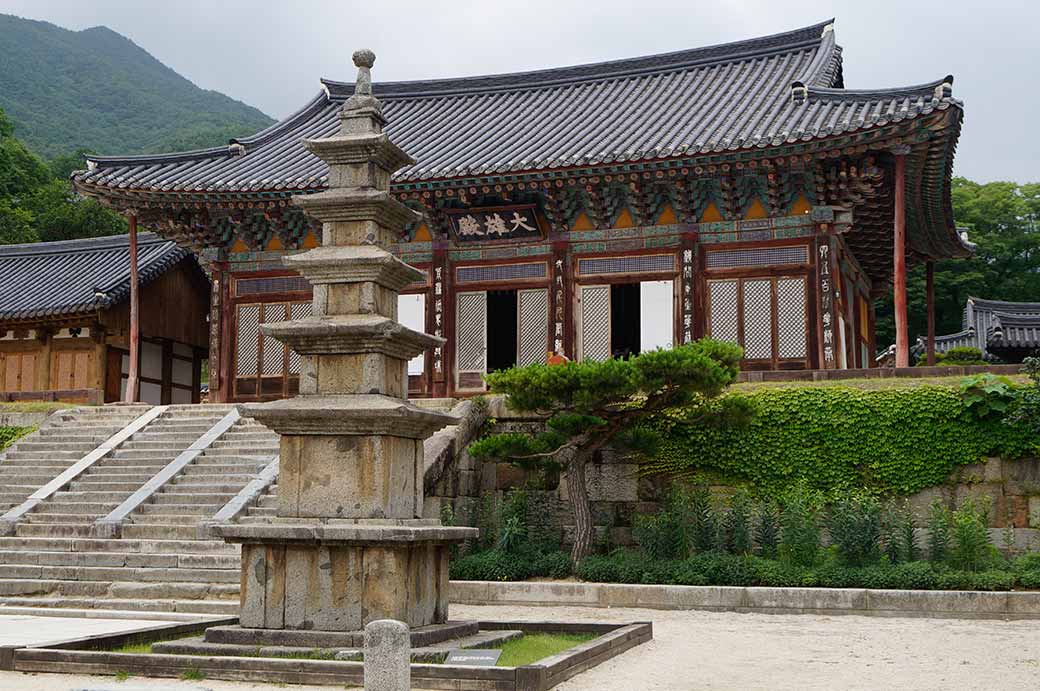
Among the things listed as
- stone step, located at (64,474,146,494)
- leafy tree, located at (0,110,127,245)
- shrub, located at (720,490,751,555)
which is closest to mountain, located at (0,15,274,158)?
leafy tree, located at (0,110,127,245)

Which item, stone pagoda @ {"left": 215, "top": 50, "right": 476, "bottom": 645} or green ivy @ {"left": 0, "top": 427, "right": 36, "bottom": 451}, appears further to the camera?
green ivy @ {"left": 0, "top": 427, "right": 36, "bottom": 451}

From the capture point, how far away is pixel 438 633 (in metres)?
9.40

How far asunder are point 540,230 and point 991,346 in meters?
15.8

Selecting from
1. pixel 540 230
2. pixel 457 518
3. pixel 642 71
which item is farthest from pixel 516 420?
pixel 642 71

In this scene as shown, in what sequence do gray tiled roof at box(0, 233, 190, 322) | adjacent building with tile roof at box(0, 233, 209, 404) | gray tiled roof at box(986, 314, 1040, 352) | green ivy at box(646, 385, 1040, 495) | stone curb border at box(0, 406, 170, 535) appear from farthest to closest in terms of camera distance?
gray tiled roof at box(986, 314, 1040, 352), adjacent building with tile roof at box(0, 233, 209, 404), gray tiled roof at box(0, 233, 190, 322), stone curb border at box(0, 406, 170, 535), green ivy at box(646, 385, 1040, 495)

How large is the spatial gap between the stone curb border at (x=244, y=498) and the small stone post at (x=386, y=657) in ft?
27.2

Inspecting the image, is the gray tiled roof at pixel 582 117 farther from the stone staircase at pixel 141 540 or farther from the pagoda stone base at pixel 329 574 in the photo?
the pagoda stone base at pixel 329 574

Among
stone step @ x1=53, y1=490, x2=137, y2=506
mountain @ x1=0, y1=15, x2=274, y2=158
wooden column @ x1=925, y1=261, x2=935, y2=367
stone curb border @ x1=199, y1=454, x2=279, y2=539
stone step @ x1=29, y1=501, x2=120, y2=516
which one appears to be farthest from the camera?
mountain @ x1=0, y1=15, x2=274, y2=158

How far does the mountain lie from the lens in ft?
247

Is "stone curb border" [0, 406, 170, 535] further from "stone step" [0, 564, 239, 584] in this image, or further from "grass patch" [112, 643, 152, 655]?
"grass patch" [112, 643, 152, 655]

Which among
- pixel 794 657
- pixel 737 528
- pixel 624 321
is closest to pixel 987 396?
pixel 737 528

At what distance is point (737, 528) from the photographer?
1454 cm

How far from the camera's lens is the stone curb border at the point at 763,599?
41.0 feet

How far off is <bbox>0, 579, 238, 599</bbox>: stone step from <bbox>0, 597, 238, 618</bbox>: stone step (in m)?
0.10
